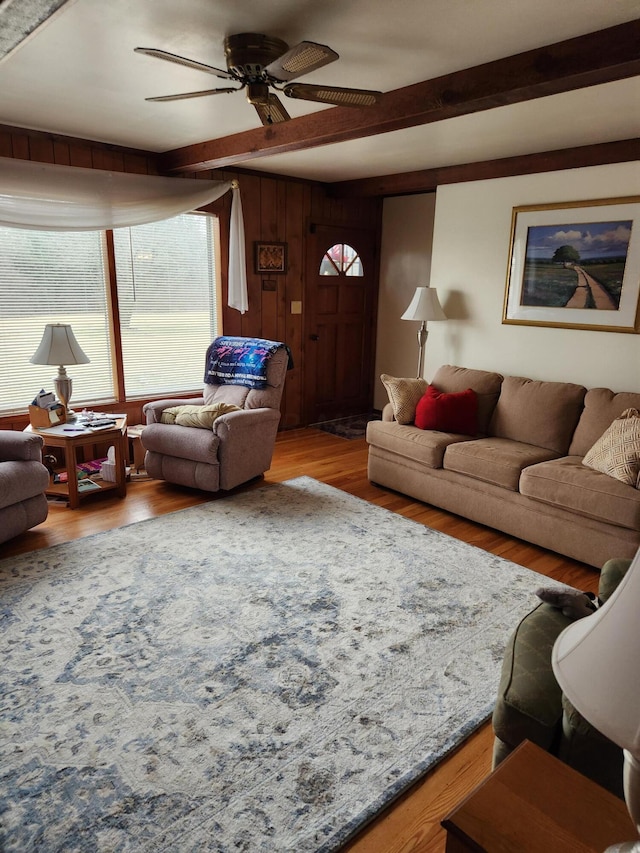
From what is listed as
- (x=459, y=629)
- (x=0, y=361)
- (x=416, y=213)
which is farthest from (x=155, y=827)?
(x=416, y=213)

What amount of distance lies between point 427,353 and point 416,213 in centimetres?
175

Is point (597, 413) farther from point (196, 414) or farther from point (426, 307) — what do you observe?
point (196, 414)

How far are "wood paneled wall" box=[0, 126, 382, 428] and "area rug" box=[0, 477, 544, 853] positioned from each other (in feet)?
7.29

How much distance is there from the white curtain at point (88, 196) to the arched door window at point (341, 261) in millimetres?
1407

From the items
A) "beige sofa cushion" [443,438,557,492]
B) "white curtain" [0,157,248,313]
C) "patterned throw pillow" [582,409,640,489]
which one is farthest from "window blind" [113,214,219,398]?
"patterned throw pillow" [582,409,640,489]

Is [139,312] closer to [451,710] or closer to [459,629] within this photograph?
[459,629]

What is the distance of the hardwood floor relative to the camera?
1669 mm

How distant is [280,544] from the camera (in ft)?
11.1

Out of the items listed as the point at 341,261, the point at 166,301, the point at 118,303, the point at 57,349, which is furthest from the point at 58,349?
the point at 341,261

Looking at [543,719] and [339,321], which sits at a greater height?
[339,321]

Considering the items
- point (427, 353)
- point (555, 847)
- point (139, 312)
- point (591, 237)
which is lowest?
point (555, 847)

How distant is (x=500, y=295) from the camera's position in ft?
15.2

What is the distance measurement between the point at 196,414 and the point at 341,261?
287 cm

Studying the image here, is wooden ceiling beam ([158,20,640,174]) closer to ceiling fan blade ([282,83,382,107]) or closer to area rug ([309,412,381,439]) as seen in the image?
ceiling fan blade ([282,83,382,107])
